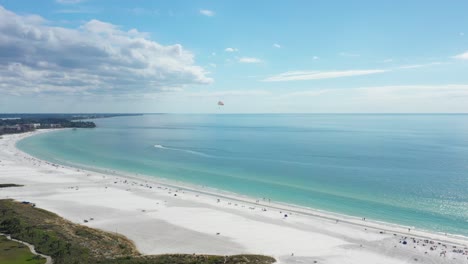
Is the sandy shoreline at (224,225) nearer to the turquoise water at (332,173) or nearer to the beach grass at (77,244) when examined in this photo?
the beach grass at (77,244)

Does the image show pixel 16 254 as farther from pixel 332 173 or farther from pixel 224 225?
pixel 332 173

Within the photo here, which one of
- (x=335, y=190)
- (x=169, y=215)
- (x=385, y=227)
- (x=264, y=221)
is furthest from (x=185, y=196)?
(x=385, y=227)

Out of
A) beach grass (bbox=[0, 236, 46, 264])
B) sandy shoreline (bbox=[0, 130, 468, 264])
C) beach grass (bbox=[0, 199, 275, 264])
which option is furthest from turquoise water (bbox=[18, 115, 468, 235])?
beach grass (bbox=[0, 236, 46, 264])

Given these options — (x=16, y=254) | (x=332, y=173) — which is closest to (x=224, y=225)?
(x=16, y=254)

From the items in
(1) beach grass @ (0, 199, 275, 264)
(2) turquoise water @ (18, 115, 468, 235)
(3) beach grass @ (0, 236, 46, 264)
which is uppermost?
(2) turquoise water @ (18, 115, 468, 235)

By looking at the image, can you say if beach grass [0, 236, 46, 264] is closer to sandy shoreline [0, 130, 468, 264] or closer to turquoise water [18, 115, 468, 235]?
sandy shoreline [0, 130, 468, 264]

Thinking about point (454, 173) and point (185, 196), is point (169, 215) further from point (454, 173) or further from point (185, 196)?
point (454, 173)
